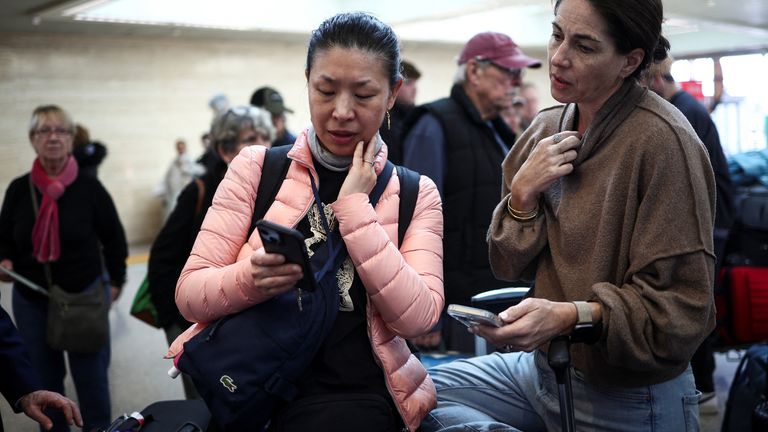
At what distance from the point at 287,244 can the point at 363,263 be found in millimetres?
250

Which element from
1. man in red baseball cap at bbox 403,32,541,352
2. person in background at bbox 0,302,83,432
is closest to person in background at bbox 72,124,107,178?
man in red baseball cap at bbox 403,32,541,352

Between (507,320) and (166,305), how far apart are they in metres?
2.21

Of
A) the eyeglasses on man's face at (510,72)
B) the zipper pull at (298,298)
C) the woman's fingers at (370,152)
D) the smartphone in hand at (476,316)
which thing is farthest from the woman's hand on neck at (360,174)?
the eyeglasses on man's face at (510,72)

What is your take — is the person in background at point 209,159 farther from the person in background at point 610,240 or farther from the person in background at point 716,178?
the person in background at point 716,178

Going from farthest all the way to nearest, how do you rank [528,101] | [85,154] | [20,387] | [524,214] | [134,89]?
[134,89] < [528,101] < [85,154] < [20,387] < [524,214]

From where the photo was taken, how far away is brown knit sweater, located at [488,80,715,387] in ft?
5.38

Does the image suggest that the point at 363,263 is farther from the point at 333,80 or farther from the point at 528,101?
the point at 528,101

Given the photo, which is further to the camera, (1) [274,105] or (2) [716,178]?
(1) [274,105]

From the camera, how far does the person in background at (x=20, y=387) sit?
2.12 meters

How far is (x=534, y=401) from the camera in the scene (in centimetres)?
194

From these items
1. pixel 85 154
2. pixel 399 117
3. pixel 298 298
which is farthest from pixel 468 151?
pixel 85 154

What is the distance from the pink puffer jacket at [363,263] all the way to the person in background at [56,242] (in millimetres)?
2650

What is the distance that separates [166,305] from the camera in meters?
3.45

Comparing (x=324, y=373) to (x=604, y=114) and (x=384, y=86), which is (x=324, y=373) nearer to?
(x=384, y=86)
